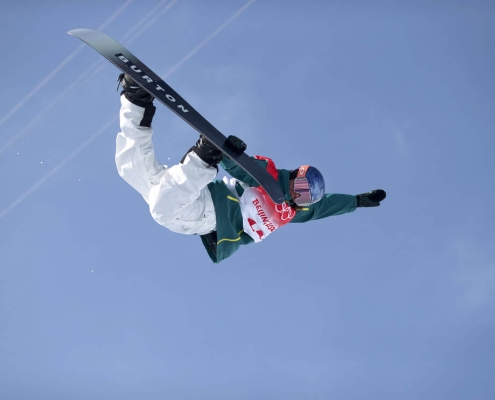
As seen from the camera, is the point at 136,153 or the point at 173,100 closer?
the point at 173,100

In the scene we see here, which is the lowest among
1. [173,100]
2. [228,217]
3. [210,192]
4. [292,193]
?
[228,217]

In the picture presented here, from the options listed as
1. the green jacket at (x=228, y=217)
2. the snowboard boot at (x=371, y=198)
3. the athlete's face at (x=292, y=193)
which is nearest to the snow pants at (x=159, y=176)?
the green jacket at (x=228, y=217)

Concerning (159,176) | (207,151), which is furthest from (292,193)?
(159,176)

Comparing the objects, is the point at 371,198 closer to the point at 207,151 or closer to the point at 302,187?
the point at 302,187

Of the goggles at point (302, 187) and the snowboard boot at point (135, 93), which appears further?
the goggles at point (302, 187)

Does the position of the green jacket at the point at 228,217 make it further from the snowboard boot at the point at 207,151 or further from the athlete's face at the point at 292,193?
the snowboard boot at the point at 207,151

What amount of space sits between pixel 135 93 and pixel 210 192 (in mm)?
1910

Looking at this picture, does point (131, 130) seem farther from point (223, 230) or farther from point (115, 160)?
point (223, 230)

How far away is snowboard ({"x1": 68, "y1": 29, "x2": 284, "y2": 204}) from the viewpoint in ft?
24.6

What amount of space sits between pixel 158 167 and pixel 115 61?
160 centimetres

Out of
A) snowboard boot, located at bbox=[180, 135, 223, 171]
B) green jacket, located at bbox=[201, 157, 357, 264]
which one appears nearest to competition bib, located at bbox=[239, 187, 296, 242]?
green jacket, located at bbox=[201, 157, 357, 264]

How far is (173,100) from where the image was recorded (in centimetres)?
763

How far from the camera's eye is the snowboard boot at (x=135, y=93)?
301 inches

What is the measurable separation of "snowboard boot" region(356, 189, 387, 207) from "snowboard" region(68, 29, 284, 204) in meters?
2.37
